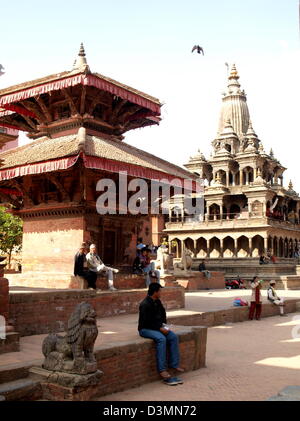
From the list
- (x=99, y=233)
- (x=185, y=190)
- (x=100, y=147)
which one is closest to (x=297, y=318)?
(x=185, y=190)

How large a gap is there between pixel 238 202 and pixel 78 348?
44.0 metres

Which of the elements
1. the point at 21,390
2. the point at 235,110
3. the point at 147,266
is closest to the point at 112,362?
the point at 21,390

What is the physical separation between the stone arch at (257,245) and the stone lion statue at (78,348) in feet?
126

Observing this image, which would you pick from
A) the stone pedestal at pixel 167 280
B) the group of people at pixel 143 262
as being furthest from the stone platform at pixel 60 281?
the stone pedestal at pixel 167 280

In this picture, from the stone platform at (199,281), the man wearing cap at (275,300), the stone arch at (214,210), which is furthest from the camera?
the stone arch at (214,210)

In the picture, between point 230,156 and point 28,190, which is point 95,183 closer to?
point 28,190

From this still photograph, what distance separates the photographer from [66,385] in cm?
586

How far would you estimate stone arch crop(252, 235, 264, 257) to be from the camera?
141ft

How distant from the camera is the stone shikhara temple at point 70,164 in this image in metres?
13.7

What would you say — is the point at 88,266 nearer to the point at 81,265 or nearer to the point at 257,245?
the point at 81,265

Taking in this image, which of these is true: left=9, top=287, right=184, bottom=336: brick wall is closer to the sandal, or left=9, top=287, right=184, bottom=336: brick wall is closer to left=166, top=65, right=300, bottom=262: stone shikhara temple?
the sandal

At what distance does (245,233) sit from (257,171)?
8.37 meters

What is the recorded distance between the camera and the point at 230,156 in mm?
49969

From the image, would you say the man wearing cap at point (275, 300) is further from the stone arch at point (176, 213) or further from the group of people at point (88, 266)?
the stone arch at point (176, 213)
